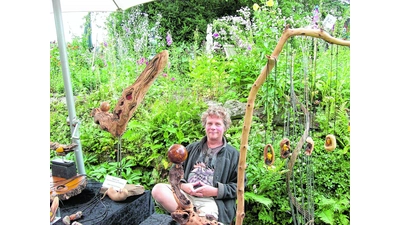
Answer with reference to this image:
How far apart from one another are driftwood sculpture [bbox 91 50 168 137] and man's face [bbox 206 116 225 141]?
0.37 meters

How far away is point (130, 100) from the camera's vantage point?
185 cm

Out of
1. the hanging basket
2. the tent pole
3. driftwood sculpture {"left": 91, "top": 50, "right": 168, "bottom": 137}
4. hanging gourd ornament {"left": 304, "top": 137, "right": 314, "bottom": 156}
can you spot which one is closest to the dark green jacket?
the hanging basket

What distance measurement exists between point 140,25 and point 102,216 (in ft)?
3.74

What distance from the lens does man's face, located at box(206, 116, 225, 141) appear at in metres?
1.69

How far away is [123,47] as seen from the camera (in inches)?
92.9

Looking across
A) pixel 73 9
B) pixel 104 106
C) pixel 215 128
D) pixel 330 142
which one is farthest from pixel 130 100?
pixel 330 142

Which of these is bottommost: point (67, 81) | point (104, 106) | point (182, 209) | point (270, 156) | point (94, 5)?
point (182, 209)

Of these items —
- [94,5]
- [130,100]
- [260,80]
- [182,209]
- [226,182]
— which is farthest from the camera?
[94,5]

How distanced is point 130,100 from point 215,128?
47 centimetres

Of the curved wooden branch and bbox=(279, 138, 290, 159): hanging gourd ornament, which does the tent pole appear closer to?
the curved wooden branch

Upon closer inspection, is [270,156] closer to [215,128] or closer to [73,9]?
[215,128]

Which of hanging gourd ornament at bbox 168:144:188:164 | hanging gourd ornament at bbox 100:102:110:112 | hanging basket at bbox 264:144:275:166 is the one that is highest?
hanging gourd ornament at bbox 100:102:110:112

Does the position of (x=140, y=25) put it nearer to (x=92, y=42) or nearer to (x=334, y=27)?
(x=92, y=42)

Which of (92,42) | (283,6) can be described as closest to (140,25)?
(92,42)
